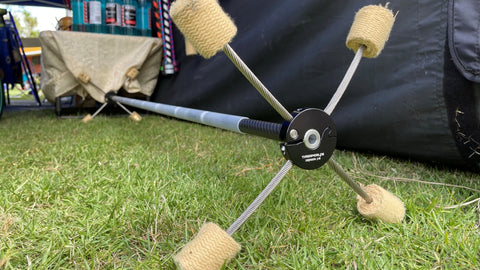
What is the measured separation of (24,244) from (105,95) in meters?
2.01

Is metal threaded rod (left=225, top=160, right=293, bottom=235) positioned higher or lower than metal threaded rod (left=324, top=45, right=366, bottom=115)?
lower

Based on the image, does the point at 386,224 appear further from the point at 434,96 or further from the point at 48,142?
the point at 48,142

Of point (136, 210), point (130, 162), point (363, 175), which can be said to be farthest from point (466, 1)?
point (130, 162)

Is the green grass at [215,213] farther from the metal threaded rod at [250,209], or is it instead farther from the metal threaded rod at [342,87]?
the metal threaded rod at [342,87]

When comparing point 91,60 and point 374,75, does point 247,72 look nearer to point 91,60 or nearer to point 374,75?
point 374,75

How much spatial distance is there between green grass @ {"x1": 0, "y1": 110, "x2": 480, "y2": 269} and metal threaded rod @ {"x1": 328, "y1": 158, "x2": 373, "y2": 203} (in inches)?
2.5

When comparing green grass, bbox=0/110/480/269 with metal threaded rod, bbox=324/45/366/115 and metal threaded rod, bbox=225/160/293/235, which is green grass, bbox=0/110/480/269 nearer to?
metal threaded rod, bbox=225/160/293/235

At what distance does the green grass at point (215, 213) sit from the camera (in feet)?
1.94

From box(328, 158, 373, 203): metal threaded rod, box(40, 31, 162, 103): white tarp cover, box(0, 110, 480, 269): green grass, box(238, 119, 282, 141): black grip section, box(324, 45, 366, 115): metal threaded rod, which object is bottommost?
box(40, 31, 162, 103): white tarp cover

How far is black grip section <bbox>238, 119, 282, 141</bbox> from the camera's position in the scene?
58cm

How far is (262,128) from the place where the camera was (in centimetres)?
62

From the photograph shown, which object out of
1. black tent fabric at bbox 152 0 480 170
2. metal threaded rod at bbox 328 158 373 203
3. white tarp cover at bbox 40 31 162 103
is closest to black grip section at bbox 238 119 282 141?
metal threaded rod at bbox 328 158 373 203

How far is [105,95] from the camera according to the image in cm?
249

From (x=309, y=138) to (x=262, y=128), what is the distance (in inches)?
3.5
